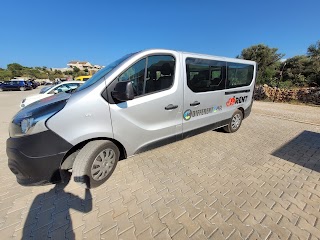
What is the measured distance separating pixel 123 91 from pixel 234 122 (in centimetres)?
Answer: 382

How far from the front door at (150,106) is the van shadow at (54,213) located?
1008 millimetres

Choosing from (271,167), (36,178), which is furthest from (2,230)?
(271,167)

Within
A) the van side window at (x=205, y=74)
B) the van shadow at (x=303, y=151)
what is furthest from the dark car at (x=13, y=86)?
the van shadow at (x=303, y=151)

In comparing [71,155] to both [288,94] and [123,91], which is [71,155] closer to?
[123,91]

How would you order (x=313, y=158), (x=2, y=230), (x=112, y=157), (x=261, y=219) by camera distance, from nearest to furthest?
(x=2, y=230) < (x=261, y=219) < (x=112, y=157) < (x=313, y=158)

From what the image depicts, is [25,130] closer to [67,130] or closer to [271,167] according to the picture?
[67,130]

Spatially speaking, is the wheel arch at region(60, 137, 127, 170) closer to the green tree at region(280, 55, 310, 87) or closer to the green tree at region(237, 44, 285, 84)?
the green tree at region(280, 55, 310, 87)

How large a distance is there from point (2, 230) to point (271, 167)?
4098mm

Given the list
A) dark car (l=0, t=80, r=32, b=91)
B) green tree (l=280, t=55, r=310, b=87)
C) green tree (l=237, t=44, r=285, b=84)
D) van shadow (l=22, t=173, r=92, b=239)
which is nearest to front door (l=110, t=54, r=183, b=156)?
van shadow (l=22, t=173, r=92, b=239)

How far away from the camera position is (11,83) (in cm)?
2484

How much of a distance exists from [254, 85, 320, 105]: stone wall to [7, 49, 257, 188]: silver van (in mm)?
10854

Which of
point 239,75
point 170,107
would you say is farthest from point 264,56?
point 170,107

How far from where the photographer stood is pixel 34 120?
7.14ft

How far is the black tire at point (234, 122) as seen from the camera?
4.97 meters
